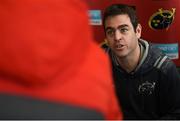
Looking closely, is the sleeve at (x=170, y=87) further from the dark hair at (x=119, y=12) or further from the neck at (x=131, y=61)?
the dark hair at (x=119, y=12)

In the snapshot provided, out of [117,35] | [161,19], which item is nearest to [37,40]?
[117,35]

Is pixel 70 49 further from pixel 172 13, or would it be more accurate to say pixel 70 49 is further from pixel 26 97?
pixel 172 13

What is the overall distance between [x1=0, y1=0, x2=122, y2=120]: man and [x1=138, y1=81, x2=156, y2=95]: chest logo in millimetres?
1003

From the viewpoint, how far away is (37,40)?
2.06 feet

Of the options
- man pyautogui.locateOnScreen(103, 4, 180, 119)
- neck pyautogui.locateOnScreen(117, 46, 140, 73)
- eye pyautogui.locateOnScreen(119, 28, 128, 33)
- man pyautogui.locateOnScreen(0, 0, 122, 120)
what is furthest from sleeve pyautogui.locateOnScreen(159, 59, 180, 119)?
man pyautogui.locateOnScreen(0, 0, 122, 120)

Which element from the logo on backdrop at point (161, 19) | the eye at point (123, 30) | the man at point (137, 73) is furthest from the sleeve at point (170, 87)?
the logo on backdrop at point (161, 19)

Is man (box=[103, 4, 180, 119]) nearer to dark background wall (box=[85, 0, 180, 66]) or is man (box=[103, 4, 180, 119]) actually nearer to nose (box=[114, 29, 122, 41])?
nose (box=[114, 29, 122, 41])

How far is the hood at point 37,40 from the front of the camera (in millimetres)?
624

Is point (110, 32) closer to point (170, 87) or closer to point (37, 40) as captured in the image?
point (170, 87)

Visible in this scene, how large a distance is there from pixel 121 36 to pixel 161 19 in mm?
788

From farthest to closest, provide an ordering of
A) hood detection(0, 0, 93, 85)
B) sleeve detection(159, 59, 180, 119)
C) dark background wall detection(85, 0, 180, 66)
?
dark background wall detection(85, 0, 180, 66) → sleeve detection(159, 59, 180, 119) → hood detection(0, 0, 93, 85)

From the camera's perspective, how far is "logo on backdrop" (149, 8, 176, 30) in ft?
7.64

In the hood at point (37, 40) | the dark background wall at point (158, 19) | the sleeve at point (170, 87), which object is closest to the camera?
the hood at point (37, 40)

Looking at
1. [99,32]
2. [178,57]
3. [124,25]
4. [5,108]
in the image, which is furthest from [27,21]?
[178,57]
